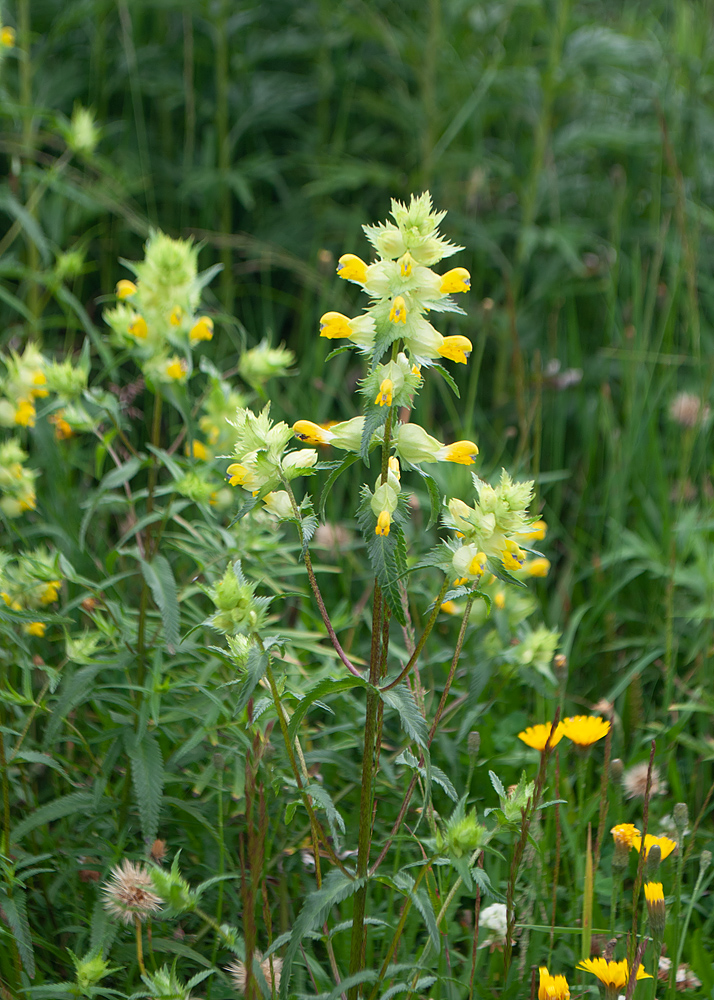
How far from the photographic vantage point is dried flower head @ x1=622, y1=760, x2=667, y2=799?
1.42 m

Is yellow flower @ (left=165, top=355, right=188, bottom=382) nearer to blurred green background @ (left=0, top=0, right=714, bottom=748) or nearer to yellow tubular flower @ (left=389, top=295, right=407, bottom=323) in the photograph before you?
yellow tubular flower @ (left=389, top=295, right=407, bottom=323)

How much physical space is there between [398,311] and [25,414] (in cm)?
89

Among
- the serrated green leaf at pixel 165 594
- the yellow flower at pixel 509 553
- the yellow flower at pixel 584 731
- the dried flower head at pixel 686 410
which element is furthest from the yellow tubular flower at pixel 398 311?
the dried flower head at pixel 686 410

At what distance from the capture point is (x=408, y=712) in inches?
35.6

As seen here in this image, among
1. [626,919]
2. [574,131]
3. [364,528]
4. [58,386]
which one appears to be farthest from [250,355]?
[574,131]

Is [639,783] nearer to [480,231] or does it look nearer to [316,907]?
[316,907]

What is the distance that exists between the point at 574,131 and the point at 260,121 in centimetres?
102

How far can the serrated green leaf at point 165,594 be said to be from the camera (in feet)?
3.96

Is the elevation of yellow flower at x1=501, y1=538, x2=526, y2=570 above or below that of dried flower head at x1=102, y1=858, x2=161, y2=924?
above

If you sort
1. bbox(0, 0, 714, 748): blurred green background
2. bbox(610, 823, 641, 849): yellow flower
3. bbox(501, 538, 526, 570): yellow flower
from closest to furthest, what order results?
bbox(501, 538, 526, 570): yellow flower → bbox(610, 823, 641, 849): yellow flower → bbox(0, 0, 714, 748): blurred green background

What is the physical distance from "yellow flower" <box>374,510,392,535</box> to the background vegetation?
674mm

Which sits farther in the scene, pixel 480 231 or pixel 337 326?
pixel 480 231

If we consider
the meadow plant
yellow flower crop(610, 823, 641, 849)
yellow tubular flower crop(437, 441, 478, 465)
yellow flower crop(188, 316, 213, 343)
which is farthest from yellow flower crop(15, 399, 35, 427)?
yellow flower crop(610, 823, 641, 849)

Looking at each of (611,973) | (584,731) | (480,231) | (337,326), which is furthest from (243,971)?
(480,231)
